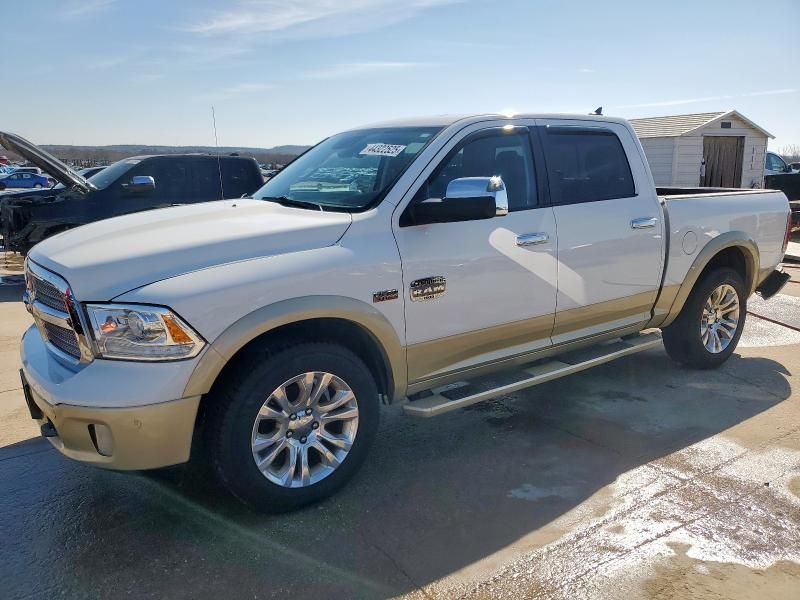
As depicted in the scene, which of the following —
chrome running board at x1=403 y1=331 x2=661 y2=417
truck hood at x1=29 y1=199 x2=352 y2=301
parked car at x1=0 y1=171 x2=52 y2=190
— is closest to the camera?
truck hood at x1=29 y1=199 x2=352 y2=301

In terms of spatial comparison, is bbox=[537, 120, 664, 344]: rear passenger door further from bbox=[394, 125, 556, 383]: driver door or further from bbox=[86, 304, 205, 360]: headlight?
bbox=[86, 304, 205, 360]: headlight

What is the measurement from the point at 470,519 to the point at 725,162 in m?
22.7

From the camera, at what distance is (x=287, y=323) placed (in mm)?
3080

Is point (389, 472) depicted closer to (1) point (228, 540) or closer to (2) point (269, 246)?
(1) point (228, 540)

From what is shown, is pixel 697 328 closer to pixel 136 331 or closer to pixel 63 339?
pixel 136 331

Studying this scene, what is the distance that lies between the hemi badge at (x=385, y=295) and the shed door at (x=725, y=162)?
70.4 ft

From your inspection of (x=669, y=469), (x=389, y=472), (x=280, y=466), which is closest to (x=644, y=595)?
(x=669, y=469)

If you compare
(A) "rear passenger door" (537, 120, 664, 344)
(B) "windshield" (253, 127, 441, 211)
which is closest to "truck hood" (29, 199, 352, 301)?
(B) "windshield" (253, 127, 441, 211)

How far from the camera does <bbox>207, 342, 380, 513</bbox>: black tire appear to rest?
9.81 ft

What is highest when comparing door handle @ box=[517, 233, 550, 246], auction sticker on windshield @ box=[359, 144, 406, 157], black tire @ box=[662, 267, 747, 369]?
auction sticker on windshield @ box=[359, 144, 406, 157]

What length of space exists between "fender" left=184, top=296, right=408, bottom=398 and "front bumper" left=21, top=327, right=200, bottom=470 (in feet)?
0.24

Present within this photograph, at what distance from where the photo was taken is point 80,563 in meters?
2.90

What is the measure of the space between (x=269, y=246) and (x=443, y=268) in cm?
95

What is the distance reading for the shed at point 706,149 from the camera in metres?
21.0
